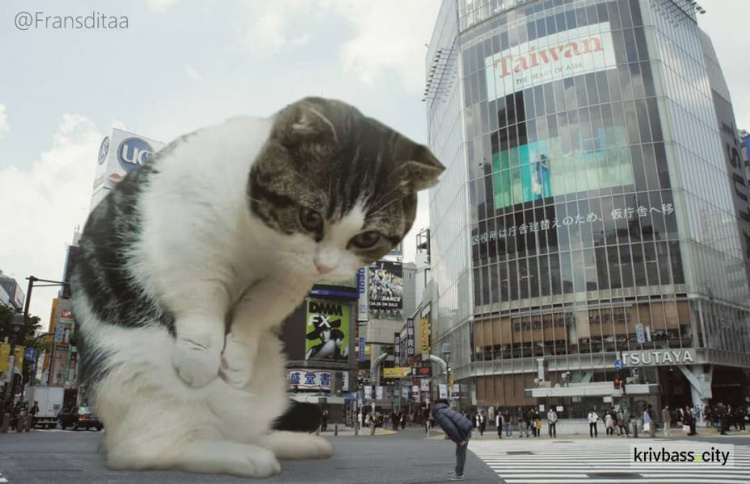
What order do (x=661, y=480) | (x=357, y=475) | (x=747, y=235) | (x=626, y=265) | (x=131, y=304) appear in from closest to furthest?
(x=131, y=304) < (x=357, y=475) < (x=661, y=480) < (x=626, y=265) < (x=747, y=235)

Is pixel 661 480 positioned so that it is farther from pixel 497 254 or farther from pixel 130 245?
pixel 497 254

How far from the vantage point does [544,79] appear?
117 ft

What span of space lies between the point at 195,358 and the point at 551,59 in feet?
125

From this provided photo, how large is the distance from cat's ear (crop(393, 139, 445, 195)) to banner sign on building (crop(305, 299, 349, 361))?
31.6m

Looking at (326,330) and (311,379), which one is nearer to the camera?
(311,379)

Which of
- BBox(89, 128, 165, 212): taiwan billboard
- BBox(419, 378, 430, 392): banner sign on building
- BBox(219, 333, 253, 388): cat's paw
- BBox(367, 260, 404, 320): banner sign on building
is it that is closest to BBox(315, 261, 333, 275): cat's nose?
BBox(219, 333, 253, 388): cat's paw

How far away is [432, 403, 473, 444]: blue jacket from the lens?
5527 millimetres

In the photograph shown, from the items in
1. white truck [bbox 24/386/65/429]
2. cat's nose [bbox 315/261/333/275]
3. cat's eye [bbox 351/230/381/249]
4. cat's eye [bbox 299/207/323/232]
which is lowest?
white truck [bbox 24/386/65/429]

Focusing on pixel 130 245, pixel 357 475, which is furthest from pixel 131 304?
pixel 357 475

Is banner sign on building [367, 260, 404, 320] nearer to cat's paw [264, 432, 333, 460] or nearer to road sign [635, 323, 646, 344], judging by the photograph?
road sign [635, 323, 646, 344]

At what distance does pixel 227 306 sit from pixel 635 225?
33.5 meters

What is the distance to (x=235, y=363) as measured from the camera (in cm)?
268

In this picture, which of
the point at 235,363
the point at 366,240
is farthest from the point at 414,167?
the point at 235,363

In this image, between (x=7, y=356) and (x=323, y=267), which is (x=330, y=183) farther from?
(x=7, y=356)
